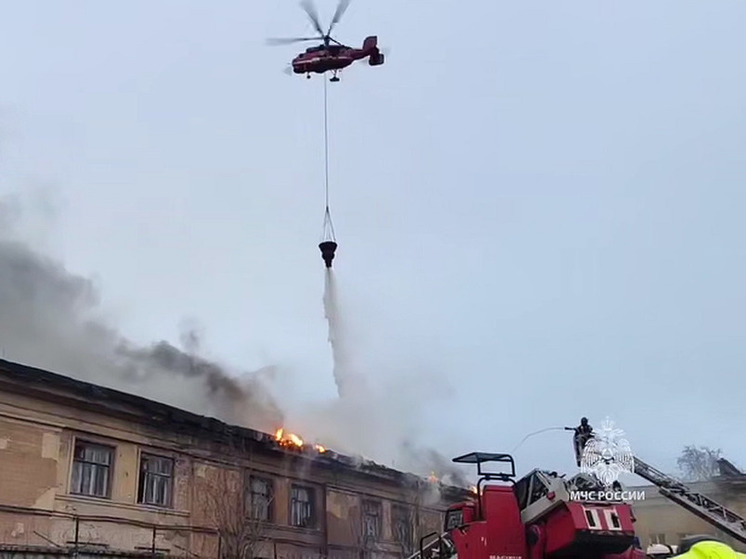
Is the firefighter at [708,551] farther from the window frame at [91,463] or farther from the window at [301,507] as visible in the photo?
the window at [301,507]

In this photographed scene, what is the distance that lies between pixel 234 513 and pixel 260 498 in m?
1.65

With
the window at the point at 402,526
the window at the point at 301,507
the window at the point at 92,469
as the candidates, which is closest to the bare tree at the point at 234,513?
the window at the point at 301,507

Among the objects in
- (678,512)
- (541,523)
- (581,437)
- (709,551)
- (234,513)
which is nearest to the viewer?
(709,551)

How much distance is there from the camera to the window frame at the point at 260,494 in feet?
78.6

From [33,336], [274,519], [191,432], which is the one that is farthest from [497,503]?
[33,336]

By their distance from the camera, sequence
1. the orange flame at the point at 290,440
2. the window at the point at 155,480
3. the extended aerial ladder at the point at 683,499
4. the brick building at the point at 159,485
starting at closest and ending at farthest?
the brick building at the point at 159,485 < the window at the point at 155,480 < the extended aerial ladder at the point at 683,499 < the orange flame at the point at 290,440

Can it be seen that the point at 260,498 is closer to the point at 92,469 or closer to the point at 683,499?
the point at 92,469

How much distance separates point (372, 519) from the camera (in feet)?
97.2

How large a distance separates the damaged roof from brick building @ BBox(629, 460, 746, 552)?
42.6 ft

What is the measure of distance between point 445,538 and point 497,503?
182 cm

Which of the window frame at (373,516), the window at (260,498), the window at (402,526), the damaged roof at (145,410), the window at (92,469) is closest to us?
the damaged roof at (145,410)

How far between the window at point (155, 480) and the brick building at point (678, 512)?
19.5 metres

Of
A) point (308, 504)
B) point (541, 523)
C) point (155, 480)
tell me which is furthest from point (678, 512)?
point (541, 523)

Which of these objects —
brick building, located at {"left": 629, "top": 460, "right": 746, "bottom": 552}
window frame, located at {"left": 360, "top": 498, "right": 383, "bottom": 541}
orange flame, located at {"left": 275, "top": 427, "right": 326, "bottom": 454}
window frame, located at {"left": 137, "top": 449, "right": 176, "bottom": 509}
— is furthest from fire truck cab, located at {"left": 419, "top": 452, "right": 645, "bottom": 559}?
brick building, located at {"left": 629, "top": 460, "right": 746, "bottom": 552}
